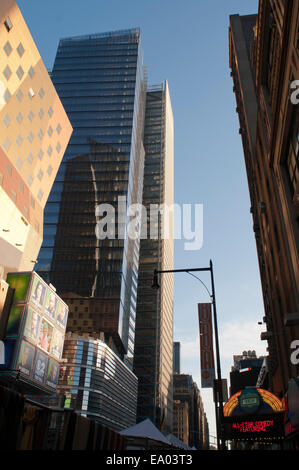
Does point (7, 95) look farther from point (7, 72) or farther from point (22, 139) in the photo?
point (22, 139)

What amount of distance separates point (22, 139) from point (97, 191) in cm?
7145

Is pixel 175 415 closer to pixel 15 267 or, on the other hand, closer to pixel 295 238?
pixel 15 267

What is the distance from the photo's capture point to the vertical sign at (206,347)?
16188mm

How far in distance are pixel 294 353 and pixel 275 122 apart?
15006 millimetres

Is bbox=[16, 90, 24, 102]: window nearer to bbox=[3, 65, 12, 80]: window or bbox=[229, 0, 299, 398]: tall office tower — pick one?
bbox=[3, 65, 12, 80]: window

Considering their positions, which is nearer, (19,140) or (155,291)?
(19,140)

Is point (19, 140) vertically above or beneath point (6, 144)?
above

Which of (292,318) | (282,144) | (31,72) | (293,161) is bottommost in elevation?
(292,318)

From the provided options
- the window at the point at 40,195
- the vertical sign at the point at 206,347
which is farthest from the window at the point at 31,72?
the vertical sign at the point at 206,347

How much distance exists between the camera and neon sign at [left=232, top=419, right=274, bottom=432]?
17.6 metres

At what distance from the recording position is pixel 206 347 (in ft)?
56.3

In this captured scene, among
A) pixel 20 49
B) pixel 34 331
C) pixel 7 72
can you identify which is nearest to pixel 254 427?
pixel 34 331
